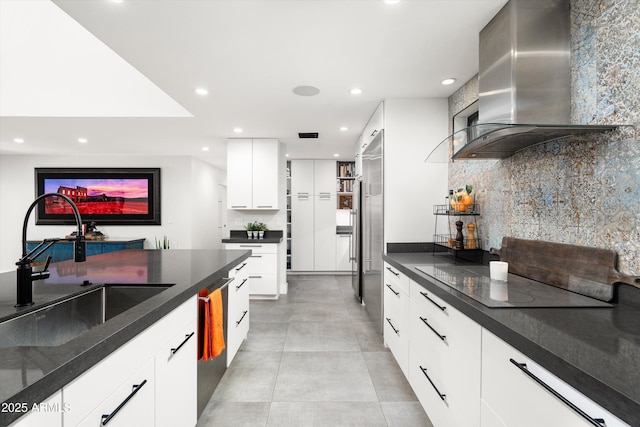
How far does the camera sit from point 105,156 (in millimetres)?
6223

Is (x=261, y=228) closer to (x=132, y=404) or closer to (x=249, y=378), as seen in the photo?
(x=249, y=378)

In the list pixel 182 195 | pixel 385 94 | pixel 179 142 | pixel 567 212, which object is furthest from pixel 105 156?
pixel 567 212

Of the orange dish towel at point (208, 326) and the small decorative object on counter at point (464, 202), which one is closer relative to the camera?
the orange dish towel at point (208, 326)

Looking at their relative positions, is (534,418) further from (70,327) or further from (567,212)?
(70,327)

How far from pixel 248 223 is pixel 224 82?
273 centimetres

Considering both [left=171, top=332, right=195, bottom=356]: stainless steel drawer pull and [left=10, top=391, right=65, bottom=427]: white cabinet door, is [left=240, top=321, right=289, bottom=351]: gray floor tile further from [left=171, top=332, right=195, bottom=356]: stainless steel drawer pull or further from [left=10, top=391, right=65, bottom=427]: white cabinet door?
[left=10, top=391, right=65, bottom=427]: white cabinet door

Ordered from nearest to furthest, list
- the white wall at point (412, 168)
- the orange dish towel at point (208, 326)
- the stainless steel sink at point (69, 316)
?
the stainless steel sink at point (69, 316) → the orange dish towel at point (208, 326) → the white wall at point (412, 168)

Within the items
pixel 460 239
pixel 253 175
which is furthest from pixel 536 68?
pixel 253 175

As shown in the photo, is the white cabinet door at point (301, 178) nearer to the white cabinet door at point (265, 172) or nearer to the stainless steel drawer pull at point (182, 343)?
the white cabinet door at point (265, 172)

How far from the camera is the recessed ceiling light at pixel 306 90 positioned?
9.29 ft

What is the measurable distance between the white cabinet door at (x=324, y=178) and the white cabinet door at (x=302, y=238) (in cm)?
32

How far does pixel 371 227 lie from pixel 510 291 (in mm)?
2098

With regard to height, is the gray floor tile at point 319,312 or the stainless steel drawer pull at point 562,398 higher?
the stainless steel drawer pull at point 562,398

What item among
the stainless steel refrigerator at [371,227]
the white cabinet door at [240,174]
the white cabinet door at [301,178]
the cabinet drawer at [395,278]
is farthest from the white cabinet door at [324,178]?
the cabinet drawer at [395,278]
